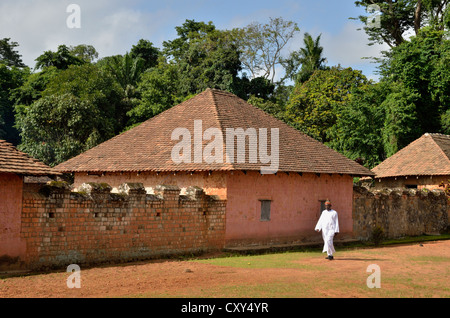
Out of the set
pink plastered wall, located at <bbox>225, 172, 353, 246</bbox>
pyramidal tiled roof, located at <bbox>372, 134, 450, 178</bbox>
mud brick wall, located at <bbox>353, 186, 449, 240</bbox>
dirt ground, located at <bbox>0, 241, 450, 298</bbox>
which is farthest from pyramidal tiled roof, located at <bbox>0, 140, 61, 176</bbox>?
pyramidal tiled roof, located at <bbox>372, 134, 450, 178</bbox>

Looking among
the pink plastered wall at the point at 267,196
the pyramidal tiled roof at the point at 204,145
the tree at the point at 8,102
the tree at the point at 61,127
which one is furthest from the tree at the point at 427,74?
the tree at the point at 8,102

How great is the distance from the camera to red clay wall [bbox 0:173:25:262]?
10977 mm

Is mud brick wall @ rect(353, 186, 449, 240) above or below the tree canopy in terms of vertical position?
below

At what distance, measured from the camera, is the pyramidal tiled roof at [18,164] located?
36.4 feet

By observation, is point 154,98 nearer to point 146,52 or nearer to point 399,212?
point 146,52

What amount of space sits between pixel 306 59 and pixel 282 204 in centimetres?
3379

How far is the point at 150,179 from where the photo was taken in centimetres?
1770

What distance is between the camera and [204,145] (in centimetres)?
1722

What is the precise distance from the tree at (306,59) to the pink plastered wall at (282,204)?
28.8 meters

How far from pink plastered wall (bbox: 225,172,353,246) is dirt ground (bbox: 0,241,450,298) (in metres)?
2.78

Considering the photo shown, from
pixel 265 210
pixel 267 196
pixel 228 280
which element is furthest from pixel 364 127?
pixel 228 280

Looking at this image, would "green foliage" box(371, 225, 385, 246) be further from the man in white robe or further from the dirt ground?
the man in white robe

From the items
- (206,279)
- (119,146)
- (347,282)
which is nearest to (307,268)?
(347,282)
